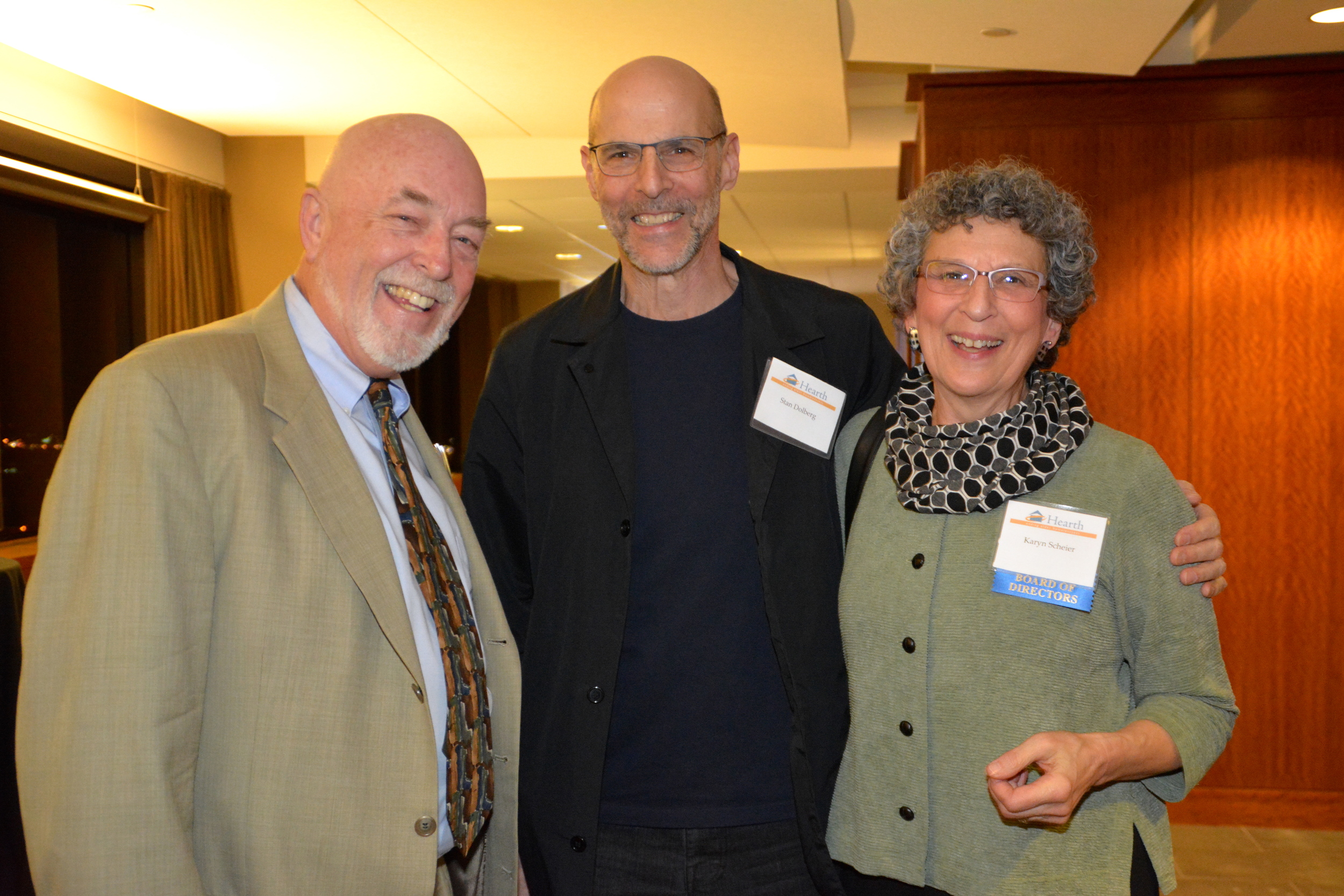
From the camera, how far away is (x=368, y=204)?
5.34ft

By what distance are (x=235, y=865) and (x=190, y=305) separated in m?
6.21

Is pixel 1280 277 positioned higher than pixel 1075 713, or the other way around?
pixel 1280 277

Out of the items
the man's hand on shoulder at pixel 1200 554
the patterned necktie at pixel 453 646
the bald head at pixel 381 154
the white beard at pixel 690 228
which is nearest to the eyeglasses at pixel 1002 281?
the man's hand on shoulder at pixel 1200 554

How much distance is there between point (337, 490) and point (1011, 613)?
99 cm

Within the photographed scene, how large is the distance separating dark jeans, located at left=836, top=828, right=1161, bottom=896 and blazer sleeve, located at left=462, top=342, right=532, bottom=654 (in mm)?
788

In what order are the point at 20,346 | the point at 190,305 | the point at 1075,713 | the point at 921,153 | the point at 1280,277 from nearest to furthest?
the point at 1075,713, the point at 1280,277, the point at 921,153, the point at 20,346, the point at 190,305

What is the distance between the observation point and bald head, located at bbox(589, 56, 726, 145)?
2.04 m

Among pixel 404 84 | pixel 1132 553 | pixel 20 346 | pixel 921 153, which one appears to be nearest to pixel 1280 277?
pixel 921 153

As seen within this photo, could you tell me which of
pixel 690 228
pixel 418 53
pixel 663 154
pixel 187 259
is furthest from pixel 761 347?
pixel 187 259

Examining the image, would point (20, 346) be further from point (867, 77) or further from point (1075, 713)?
point (1075, 713)

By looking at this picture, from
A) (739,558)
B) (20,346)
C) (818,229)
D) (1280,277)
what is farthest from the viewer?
(818,229)

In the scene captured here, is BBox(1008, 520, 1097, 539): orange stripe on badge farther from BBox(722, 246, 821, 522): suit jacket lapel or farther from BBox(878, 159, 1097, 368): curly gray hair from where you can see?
BBox(722, 246, 821, 522): suit jacket lapel

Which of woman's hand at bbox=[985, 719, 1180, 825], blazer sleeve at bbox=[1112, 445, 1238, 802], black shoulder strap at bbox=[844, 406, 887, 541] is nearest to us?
woman's hand at bbox=[985, 719, 1180, 825]

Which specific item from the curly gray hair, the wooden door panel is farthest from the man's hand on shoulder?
the wooden door panel
